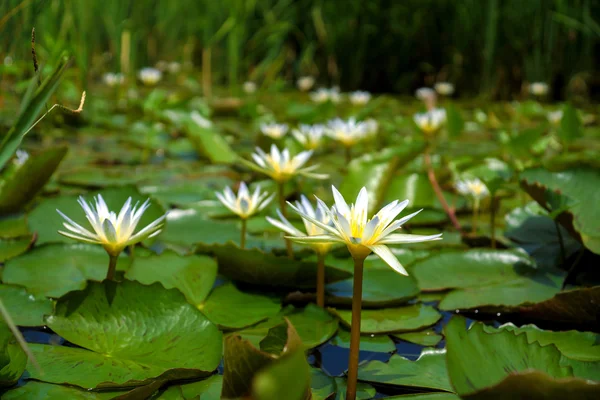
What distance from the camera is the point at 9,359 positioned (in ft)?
2.74

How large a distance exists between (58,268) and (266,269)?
0.46 meters

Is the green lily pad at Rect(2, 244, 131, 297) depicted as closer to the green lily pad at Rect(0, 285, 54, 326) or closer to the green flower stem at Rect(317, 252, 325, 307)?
the green lily pad at Rect(0, 285, 54, 326)

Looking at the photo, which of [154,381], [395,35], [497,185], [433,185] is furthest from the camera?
[395,35]

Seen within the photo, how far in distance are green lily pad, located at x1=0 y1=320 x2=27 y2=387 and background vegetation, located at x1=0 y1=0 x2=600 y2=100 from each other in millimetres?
2902

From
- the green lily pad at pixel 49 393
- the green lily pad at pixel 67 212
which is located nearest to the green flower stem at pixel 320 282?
the green lily pad at pixel 49 393

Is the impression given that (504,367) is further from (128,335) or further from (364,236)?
(128,335)

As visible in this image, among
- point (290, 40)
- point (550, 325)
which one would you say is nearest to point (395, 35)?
point (290, 40)

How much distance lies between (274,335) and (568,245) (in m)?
0.83

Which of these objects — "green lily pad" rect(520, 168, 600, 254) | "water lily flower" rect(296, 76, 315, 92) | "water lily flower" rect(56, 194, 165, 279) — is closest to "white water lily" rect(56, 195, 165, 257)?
"water lily flower" rect(56, 194, 165, 279)

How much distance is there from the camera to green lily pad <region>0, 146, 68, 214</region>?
147cm

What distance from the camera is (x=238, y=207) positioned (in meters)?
1.29

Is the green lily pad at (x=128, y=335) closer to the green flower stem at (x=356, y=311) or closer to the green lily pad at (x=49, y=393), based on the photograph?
the green lily pad at (x=49, y=393)

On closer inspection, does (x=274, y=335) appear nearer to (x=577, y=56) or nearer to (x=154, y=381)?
(x=154, y=381)

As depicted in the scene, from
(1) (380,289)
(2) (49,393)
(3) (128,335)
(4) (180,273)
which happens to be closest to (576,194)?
(1) (380,289)
